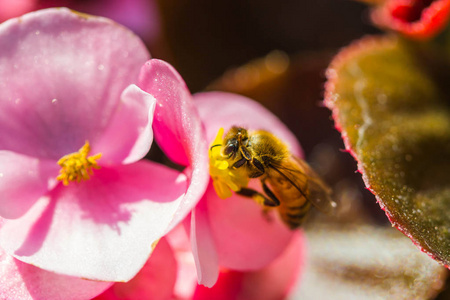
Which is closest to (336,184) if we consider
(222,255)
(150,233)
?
(222,255)

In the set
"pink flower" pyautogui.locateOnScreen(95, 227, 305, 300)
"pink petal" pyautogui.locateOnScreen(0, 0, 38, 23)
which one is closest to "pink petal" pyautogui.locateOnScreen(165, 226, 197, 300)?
"pink flower" pyautogui.locateOnScreen(95, 227, 305, 300)

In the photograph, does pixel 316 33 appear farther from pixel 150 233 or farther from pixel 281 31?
pixel 150 233

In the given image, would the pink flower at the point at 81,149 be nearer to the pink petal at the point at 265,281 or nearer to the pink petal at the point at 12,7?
the pink petal at the point at 265,281

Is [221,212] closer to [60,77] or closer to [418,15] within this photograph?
[60,77]

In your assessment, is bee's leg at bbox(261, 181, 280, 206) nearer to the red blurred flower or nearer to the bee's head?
the bee's head

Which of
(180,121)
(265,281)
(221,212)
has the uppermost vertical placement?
(180,121)

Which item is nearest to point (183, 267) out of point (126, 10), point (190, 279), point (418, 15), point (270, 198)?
point (190, 279)
